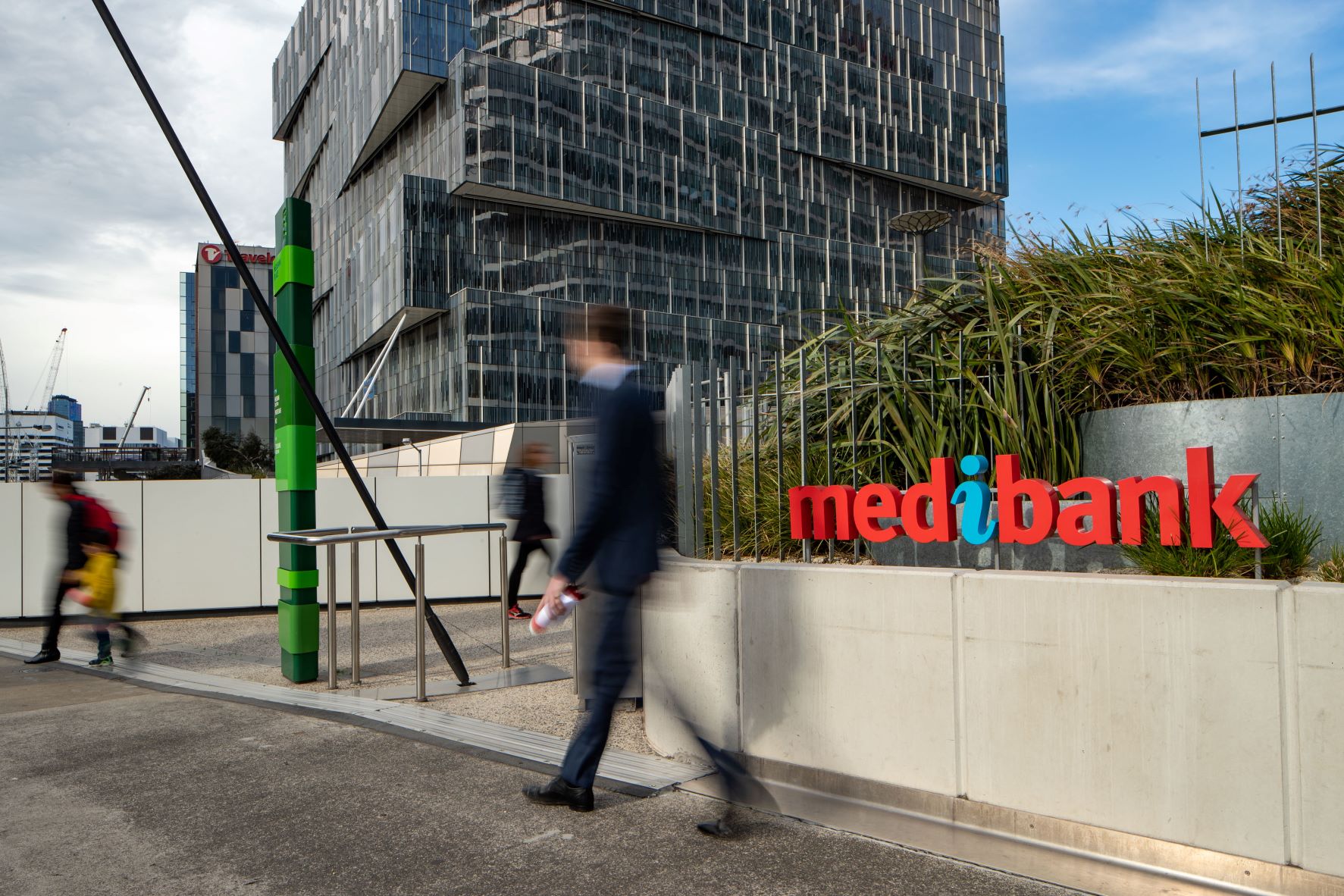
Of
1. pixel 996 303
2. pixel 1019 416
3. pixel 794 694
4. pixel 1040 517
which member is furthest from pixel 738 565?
pixel 996 303

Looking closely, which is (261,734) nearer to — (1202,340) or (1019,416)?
(1019,416)

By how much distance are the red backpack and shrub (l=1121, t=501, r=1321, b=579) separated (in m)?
7.84

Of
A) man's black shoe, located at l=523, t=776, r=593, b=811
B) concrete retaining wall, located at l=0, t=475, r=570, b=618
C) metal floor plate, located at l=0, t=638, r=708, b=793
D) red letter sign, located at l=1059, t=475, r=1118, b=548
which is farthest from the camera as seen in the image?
concrete retaining wall, located at l=0, t=475, r=570, b=618

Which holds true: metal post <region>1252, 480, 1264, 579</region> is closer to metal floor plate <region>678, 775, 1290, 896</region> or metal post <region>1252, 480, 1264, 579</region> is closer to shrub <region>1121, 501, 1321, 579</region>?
shrub <region>1121, 501, 1321, 579</region>

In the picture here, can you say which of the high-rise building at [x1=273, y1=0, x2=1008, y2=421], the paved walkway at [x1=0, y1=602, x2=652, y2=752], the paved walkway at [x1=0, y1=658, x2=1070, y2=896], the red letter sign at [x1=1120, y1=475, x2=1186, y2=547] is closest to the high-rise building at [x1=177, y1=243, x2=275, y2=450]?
the high-rise building at [x1=273, y1=0, x2=1008, y2=421]

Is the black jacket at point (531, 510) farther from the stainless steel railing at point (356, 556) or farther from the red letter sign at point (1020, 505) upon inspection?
the red letter sign at point (1020, 505)

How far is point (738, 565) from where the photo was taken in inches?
195

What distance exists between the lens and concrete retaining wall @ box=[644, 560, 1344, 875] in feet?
10.9

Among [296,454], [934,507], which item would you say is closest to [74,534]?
[296,454]

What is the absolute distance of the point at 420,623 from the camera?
279 inches

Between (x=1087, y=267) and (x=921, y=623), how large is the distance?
293 centimetres

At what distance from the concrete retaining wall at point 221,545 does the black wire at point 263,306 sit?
389cm

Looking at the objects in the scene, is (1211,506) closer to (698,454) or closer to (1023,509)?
(1023,509)

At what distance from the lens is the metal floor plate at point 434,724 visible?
16.0 ft
